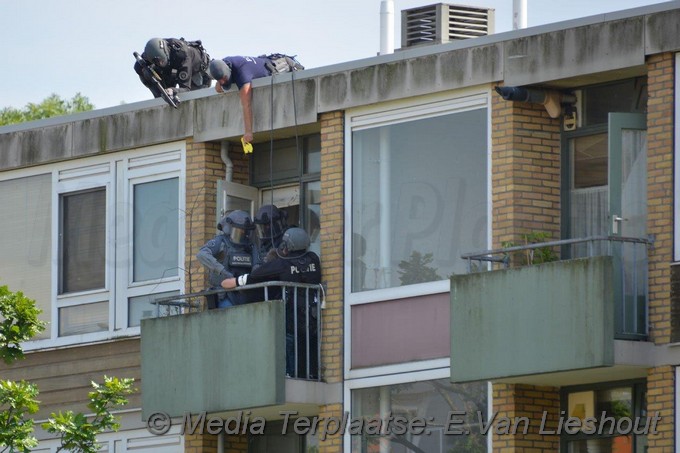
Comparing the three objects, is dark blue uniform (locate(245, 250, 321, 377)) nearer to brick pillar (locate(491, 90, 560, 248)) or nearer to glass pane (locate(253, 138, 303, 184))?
glass pane (locate(253, 138, 303, 184))

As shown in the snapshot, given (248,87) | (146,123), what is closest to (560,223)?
(248,87)

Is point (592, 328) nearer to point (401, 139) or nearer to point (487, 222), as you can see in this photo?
point (487, 222)

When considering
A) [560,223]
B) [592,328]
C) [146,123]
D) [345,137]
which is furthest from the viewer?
[146,123]

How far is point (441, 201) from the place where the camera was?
79.5 ft

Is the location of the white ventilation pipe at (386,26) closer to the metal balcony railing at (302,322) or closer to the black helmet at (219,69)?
the black helmet at (219,69)

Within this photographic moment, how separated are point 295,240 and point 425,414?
251cm

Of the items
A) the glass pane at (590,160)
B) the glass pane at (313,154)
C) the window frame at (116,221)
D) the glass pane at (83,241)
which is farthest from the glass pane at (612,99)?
the glass pane at (83,241)

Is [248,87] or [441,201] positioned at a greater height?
[248,87]

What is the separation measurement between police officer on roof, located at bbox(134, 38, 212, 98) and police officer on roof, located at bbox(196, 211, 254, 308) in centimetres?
209

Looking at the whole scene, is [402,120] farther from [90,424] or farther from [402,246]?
[90,424]

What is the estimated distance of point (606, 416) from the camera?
75.2 ft

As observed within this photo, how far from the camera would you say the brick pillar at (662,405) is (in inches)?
847

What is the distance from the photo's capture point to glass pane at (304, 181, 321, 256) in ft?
85.1

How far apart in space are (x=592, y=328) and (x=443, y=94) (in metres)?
3.95
